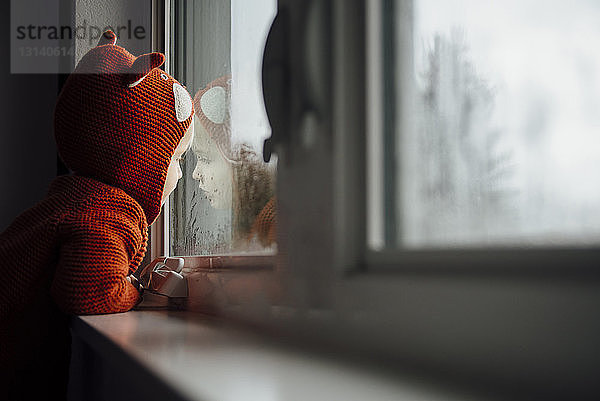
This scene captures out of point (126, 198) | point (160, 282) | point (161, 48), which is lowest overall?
point (160, 282)

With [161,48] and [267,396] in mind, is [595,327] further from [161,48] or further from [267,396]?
[161,48]

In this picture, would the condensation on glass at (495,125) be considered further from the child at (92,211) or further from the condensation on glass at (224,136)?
the child at (92,211)

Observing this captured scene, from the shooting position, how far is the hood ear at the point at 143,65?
0.79 m

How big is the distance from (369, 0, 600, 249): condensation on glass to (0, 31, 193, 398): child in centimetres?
51

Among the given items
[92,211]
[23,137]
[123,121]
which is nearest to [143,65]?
[123,121]

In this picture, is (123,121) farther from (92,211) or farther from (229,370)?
(229,370)

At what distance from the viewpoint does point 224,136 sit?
77 centimetres

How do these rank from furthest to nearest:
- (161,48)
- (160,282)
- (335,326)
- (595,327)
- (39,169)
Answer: (39,169)
(161,48)
(160,282)
(335,326)
(595,327)

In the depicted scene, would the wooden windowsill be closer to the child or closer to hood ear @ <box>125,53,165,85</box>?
the child

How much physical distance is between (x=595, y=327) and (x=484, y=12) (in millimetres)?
188

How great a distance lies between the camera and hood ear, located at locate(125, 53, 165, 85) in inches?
31.2

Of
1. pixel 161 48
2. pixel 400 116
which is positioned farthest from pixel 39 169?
pixel 400 116

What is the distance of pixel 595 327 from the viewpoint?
0.72ft

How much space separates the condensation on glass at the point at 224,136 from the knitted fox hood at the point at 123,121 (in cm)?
7
